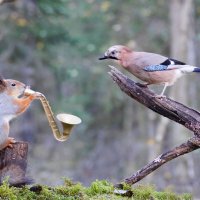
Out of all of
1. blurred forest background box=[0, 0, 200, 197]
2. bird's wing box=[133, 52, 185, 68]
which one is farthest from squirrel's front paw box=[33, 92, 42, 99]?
blurred forest background box=[0, 0, 200, 197]

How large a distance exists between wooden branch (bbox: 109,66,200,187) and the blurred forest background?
329 inches

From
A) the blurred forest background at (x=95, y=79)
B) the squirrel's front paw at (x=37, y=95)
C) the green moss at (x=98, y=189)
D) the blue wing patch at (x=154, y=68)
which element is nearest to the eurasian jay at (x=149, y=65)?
the blue wing patch at (x=154, y=68)

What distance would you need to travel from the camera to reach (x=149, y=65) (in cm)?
726

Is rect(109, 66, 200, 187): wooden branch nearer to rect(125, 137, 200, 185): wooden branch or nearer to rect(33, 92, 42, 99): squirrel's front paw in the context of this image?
rect(125, 137, 200, 185): wooden branch

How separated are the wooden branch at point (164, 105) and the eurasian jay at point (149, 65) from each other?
79cm

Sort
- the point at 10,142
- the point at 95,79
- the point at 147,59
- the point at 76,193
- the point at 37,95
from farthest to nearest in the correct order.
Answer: the point at 95,79, the point at 147,59, the point at 37,95, the point at 76,193, the point at 10,142

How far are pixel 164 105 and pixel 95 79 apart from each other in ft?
51.1

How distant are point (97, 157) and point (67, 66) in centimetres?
546

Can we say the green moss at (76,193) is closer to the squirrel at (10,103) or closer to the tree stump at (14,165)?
the tree stump at (14,165)

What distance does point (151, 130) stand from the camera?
21438 mm

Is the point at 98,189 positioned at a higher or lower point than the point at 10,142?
lower

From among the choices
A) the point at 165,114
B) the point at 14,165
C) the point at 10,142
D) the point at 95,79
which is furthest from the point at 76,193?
the point at 95,79

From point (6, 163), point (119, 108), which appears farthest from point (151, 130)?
point (6, 163)

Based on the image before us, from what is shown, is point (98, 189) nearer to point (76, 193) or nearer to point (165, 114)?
point (76, 193)
